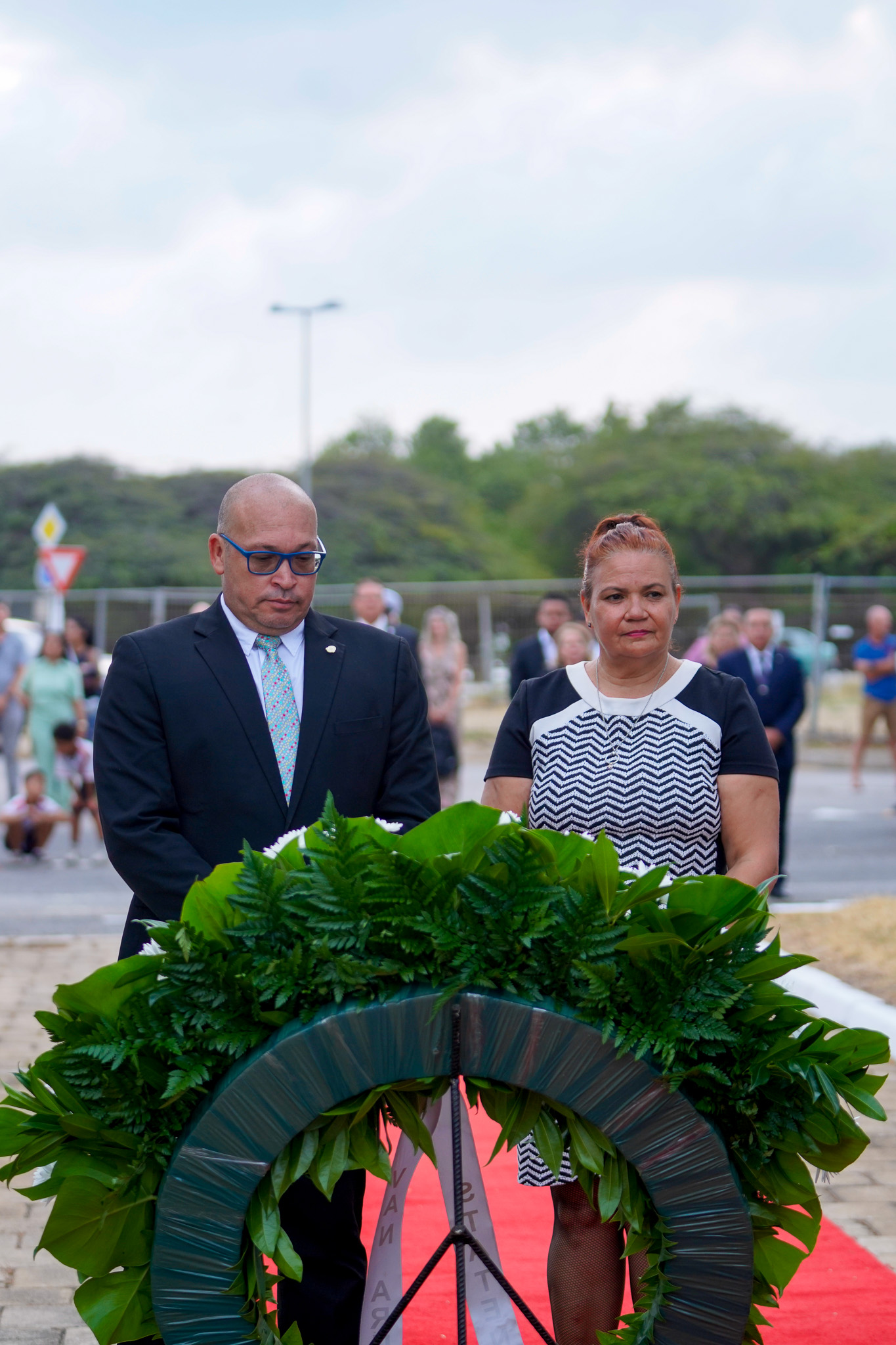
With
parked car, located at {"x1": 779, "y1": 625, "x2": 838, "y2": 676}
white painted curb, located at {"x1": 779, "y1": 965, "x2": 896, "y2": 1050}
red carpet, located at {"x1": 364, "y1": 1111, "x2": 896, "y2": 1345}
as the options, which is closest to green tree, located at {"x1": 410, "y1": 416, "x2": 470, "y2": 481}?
parked car, located at {"x1": 779, "y1": 625, "x2": 838, "y2": 676}

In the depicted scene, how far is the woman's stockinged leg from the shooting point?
2.92 meters

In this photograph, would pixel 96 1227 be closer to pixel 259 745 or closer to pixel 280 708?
pixel 259 745

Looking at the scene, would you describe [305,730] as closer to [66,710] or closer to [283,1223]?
[283,1223]

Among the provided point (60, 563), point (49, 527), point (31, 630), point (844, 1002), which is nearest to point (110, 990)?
point (844, 1002)

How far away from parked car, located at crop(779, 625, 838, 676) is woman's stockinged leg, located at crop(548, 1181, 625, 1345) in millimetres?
19158

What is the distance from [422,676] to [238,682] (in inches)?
277

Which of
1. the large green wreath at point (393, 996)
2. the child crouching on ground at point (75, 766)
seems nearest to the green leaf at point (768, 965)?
the large green wreath at point (393, 996)

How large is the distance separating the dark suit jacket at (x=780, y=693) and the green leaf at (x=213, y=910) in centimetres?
791

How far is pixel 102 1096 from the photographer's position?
92.7 inches

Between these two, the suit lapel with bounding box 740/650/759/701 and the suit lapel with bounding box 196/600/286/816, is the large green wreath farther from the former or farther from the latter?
the suit lapel with bounding box 740/650/759/701

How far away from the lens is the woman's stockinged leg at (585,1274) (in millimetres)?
2916

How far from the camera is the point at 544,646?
→ 1121 centimetres

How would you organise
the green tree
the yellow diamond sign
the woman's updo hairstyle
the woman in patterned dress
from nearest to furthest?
1. the woman's updo hairstyle
2. the woman in patterned dress
3. the yellow diamond sign
4. the green tree

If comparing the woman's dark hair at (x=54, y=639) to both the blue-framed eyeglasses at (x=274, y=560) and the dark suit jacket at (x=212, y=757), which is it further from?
the blue-framed eyeglasses at (x=274, y=560)
